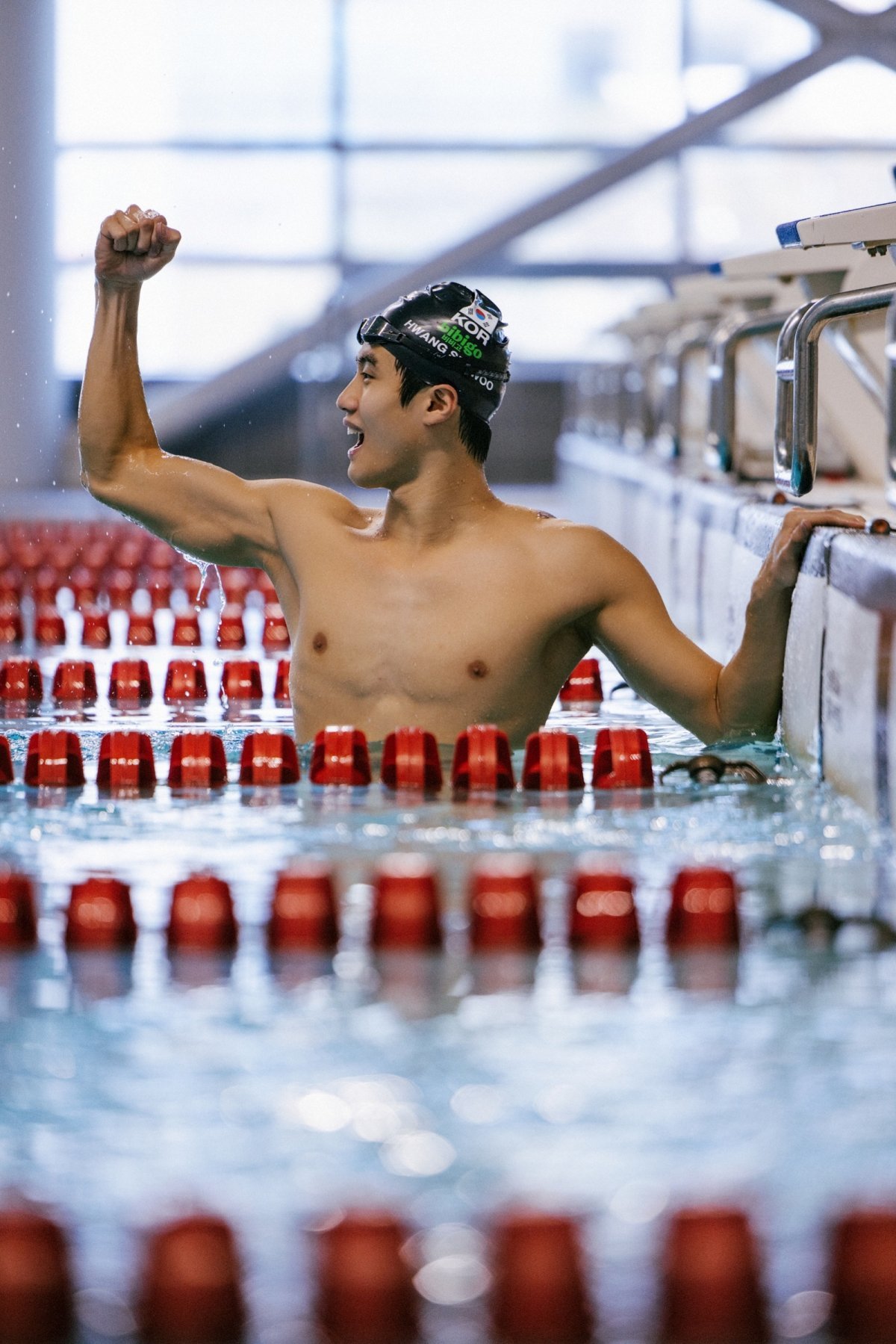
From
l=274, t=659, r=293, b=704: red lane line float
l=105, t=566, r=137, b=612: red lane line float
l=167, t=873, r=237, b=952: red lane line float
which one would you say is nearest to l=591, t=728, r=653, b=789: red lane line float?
l=167, t=873, r=237, b=952: red lane line float

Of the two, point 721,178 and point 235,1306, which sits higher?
point 721,178

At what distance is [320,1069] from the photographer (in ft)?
7.38

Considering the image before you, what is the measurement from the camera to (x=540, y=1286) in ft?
5.44

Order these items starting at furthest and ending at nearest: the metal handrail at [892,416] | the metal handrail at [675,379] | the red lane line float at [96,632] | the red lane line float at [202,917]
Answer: the metal handrail at [675,379], the red lane line float at [96,632], the metal handrail at [892,416], the red lane line float at [202,917]

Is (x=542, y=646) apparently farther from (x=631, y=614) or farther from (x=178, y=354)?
(x=178, y=354)

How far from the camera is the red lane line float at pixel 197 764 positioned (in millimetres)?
3936

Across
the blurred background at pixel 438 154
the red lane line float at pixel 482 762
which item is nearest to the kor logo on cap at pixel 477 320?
the red lane line float at pixel 482 762

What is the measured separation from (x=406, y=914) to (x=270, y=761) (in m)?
1.22

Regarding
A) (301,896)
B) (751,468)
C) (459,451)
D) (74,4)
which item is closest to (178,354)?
(74,4)

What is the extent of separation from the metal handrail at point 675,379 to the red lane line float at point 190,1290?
22.4 ft

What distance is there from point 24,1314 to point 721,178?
634 inches

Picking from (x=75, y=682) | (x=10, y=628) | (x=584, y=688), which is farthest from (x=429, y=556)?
(x=10, y=628)

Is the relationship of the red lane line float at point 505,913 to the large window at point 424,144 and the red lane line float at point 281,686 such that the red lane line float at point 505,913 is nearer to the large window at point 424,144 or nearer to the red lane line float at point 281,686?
the red lane line float at point 281,686

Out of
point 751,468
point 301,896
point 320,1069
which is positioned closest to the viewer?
point 320,1069
